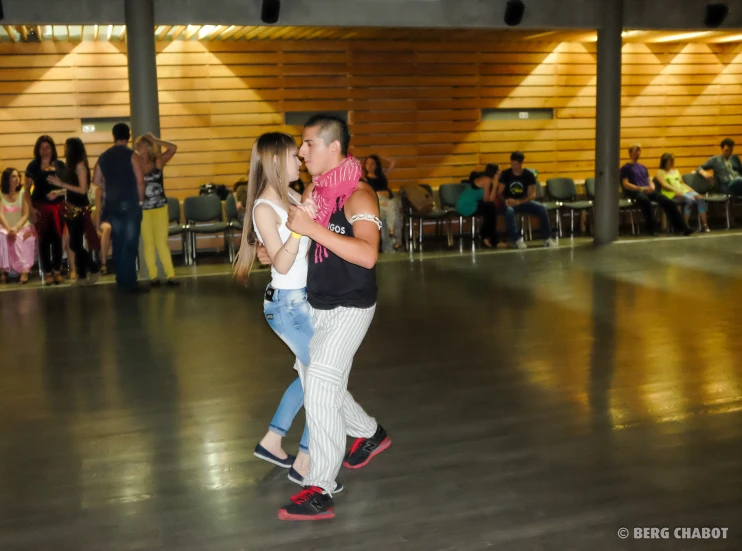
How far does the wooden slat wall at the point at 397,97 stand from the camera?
11344mm

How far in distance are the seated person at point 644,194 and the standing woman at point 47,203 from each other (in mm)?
7873

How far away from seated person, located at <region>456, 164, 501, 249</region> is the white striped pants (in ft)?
27.1

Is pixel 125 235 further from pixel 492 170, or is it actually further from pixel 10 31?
pixel 492 170

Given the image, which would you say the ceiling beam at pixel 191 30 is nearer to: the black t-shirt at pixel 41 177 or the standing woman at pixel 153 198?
the standing woman at pixel 153 198

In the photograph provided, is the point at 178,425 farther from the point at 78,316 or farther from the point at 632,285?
the point at 632,285

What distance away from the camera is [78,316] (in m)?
7.49

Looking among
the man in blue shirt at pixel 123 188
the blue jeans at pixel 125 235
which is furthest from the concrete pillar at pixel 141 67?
the blue jeans at pixel 125 235

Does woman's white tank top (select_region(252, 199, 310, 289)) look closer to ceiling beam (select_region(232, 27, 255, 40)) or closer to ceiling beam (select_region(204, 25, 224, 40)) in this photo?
ceiling beam (select_region(204, 25, 224, 40))

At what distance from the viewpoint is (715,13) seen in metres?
12.1

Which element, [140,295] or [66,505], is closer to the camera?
[66,505]

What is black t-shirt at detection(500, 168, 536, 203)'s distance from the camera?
1161 cm

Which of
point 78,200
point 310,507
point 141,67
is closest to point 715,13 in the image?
point 141,67

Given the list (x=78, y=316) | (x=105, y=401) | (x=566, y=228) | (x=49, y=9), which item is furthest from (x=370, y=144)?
(x=105, y=401)

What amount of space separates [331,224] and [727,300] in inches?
211
